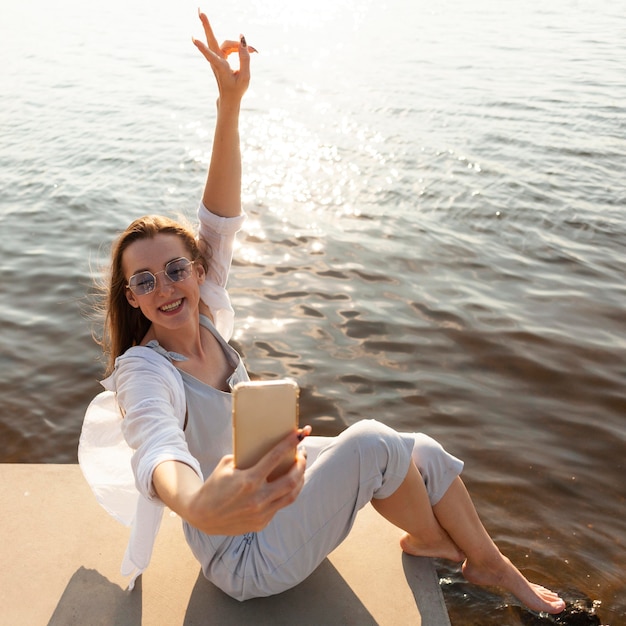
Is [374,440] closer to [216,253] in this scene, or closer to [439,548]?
[439,548]

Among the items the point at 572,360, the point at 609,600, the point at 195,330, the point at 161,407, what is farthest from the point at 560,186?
the point at 161,407

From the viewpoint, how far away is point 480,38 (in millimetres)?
16953

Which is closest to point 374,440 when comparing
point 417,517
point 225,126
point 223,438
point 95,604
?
point 417,517

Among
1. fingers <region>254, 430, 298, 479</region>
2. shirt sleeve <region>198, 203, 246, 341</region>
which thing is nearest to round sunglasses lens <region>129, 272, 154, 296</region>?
shirt sleeve <region>198, 203, 246, 341</region>

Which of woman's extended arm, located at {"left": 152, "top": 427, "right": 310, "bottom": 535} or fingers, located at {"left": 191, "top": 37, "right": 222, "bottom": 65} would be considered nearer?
woman's extended arm, located at {"left": 152, "top": 427, "right": 310, "bottom": 535}

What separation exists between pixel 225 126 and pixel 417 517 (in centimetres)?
165

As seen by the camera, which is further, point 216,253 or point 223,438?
point 216,253

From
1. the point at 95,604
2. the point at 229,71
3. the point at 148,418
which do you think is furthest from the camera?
the point at 229,71

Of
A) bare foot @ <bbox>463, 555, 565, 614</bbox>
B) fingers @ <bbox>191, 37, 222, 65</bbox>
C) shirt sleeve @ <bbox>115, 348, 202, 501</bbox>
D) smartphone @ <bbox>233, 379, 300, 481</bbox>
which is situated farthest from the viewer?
bare foot @ <bbox>463, 555, 565, 614</bbox>

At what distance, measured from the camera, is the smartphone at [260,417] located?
1.69m

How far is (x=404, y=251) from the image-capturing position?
676 cm

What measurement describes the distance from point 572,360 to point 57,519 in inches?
132

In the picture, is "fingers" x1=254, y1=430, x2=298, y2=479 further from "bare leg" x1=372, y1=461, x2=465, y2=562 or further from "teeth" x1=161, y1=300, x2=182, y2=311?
"teeth" x1=161, y1=300, x2=182, y2=311

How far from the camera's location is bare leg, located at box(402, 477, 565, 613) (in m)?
2.82
